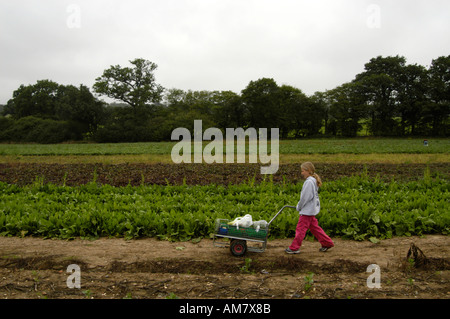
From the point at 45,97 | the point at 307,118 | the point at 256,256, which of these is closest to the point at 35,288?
the point at 256,256

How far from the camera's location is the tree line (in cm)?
5728

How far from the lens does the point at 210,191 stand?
10.7 m

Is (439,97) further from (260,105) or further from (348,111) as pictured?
(260,105)

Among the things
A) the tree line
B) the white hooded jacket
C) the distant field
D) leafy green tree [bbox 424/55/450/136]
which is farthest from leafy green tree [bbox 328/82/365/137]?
the white hooded jacket

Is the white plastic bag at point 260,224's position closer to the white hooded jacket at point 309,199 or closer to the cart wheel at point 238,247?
the cart wheel at point 238,247

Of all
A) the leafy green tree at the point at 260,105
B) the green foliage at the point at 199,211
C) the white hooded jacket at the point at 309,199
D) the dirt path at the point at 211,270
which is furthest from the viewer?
the leafy green tree at the point at 260,105

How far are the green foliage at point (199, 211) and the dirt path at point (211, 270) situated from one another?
375 millimetres

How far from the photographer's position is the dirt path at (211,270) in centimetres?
459

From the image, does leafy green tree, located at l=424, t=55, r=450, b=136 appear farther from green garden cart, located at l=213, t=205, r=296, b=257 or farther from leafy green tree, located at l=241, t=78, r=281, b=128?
green garden cart, located at l=213, t=205, r=296, b=257

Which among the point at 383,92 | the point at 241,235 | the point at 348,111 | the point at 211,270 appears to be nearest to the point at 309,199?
the point at 241,235

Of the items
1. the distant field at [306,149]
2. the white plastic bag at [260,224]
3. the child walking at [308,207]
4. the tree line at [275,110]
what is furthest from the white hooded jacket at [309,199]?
the tree line at [275,110]

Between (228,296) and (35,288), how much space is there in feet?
9.49

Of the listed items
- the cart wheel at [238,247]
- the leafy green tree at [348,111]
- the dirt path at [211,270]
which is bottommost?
the dirt path at [211,270]
